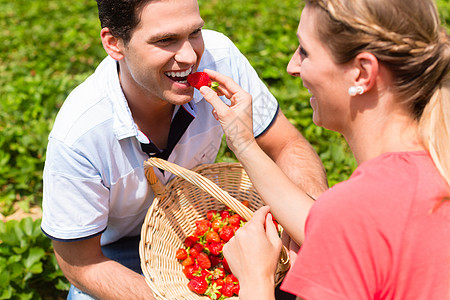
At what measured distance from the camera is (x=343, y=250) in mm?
1445

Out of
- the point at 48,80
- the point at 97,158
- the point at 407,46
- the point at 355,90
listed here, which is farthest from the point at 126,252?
the point at 48,80

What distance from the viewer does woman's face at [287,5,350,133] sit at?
166 centimetres

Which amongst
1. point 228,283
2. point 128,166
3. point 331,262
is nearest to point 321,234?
point 331,262

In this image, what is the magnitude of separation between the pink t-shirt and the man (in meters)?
1.00

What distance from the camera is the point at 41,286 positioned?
325cm

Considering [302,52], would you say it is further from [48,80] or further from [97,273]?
[48,80]

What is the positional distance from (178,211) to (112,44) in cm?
95

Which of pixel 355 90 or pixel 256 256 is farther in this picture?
pixel 256 256

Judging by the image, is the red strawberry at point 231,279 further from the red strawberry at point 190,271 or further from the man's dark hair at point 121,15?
the man's dark hair at point 121,15

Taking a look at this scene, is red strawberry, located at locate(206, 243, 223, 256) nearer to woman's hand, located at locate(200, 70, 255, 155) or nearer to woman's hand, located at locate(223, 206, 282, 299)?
woman's hand, located at locate(223, 206, 282, 299)

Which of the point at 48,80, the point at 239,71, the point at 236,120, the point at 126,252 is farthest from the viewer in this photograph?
the point at 48,80

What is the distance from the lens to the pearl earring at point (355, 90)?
1.61 metres

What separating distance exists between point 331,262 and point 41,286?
249cm

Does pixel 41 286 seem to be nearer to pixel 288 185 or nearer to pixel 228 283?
pixel 228 283
